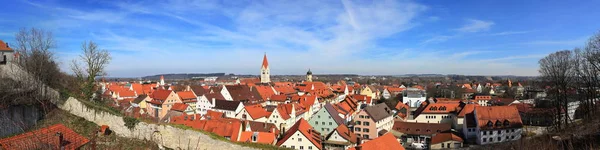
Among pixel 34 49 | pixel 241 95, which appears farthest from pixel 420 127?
pixel 34 49

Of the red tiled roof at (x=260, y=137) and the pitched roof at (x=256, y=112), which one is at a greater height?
the pitched roof at (x=256, y=112)

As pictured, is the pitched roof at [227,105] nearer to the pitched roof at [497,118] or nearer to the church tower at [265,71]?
the pitched roof at [497,118]

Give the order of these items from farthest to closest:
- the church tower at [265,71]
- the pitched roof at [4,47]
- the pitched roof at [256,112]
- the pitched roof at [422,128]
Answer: the church tower at [265,71], the pitched roof at [256,112], the pitched roof at [422,128], the pitched roof at [4,47]

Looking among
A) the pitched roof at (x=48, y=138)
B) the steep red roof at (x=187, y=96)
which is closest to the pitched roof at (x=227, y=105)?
the steep red roof at (x=187, y=96)

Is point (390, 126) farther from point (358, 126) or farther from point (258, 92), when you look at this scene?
point (258, 92)

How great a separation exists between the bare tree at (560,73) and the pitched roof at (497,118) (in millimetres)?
5292

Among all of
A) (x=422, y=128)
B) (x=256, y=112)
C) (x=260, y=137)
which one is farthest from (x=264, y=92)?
Result: (x=260, y=137)

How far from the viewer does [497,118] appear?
3209 cm

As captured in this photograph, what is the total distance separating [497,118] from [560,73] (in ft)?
25.6

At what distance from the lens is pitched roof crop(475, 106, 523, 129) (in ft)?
104

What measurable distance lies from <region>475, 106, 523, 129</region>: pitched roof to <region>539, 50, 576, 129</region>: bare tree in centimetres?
529

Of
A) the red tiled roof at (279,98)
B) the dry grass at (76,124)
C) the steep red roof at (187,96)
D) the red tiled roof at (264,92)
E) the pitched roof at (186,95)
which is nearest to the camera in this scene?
the dry grass at (76,124)

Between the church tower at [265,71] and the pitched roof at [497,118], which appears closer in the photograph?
the pitched roof at [497,118]

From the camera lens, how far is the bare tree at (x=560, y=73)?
25.3 meters
